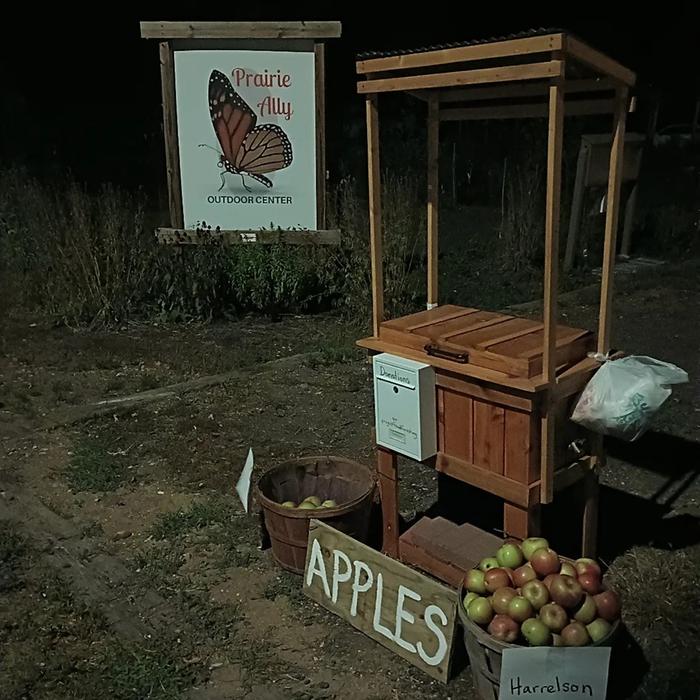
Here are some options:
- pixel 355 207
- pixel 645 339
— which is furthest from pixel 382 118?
pixel 645 339

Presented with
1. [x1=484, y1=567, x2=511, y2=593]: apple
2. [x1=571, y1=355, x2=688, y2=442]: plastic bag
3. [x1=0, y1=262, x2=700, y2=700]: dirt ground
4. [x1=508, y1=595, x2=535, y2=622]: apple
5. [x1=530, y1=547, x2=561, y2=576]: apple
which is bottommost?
[x1=0, y1=262, x2=700, y2=700]: dirt ground

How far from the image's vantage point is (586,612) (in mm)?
2666

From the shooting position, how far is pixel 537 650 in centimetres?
256

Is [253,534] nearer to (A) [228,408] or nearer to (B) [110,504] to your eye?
(B) [110,504]

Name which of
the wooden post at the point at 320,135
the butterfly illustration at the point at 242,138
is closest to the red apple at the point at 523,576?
the wooden post at the point at 320,135

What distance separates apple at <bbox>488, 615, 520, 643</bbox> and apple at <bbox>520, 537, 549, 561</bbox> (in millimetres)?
306

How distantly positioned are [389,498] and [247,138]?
14.3ft

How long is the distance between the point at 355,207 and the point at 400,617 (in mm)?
5239

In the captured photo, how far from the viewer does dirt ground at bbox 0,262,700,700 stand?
3.02m

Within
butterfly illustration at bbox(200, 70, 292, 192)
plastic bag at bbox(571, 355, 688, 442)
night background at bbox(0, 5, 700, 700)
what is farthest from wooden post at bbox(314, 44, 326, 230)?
plastic bag at bbox(571, 355, 688, 442)

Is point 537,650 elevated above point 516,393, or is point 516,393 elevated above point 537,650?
point 516,393

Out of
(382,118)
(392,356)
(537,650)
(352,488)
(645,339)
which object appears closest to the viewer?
(537,650)

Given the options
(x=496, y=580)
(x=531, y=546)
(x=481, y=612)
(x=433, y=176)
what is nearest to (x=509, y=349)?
(x=531, y=546)

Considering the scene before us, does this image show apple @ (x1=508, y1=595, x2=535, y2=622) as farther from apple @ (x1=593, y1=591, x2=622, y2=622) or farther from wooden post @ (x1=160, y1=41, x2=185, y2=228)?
wooden post @ (x1=160, y1=41, x2=185, y2=228)
